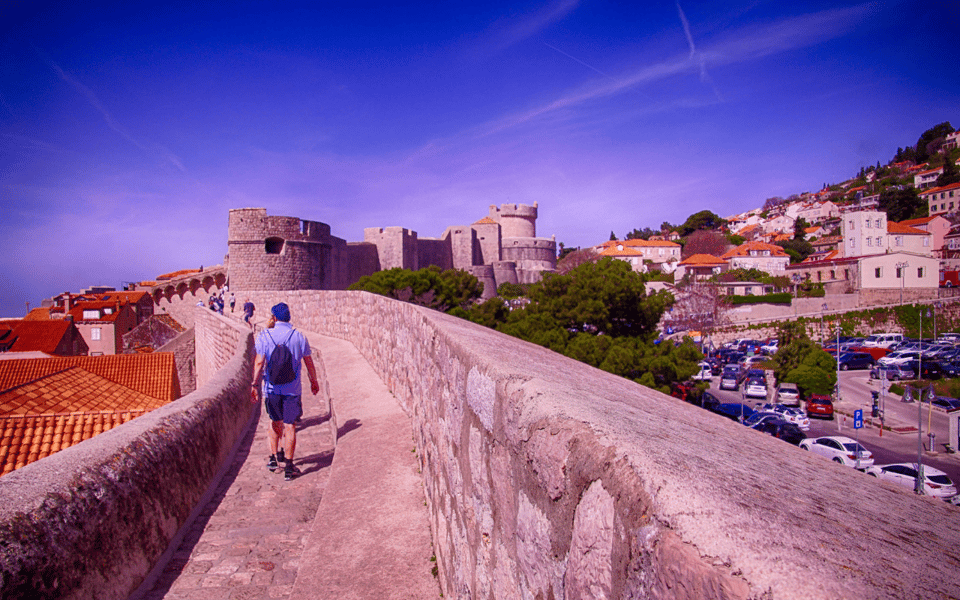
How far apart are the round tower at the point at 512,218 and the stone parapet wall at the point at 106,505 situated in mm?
53029

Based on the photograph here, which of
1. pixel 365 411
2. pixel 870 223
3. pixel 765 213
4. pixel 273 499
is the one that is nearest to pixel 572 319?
pixel 365 411

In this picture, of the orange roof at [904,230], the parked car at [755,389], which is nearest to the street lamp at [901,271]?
the orange roof at [904,230]

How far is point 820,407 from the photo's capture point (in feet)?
75.4

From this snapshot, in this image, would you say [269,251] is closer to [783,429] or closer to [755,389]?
[783,429]

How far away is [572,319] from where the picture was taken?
59.9 feet

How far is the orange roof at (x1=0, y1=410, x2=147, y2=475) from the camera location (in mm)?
4719

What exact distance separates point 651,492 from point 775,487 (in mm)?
302

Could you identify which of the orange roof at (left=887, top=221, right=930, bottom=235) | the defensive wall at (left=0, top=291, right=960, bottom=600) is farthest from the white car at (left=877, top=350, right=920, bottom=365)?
the defensive wall at (left=0, top=291, right=960, bottom=600)

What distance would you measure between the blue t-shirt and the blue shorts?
0.04 m

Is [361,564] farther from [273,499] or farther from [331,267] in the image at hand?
[331,267]

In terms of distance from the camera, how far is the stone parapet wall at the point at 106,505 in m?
2.07

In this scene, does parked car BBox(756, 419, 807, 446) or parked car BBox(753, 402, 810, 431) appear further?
parked car BBox(753, 402, 810, 431)

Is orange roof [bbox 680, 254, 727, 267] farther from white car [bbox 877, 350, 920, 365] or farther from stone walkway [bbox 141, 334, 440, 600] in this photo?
stone walkway [bbox 141, 334, 440, 600]

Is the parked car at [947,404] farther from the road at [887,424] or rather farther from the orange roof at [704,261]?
the orange roof at [704,261]
